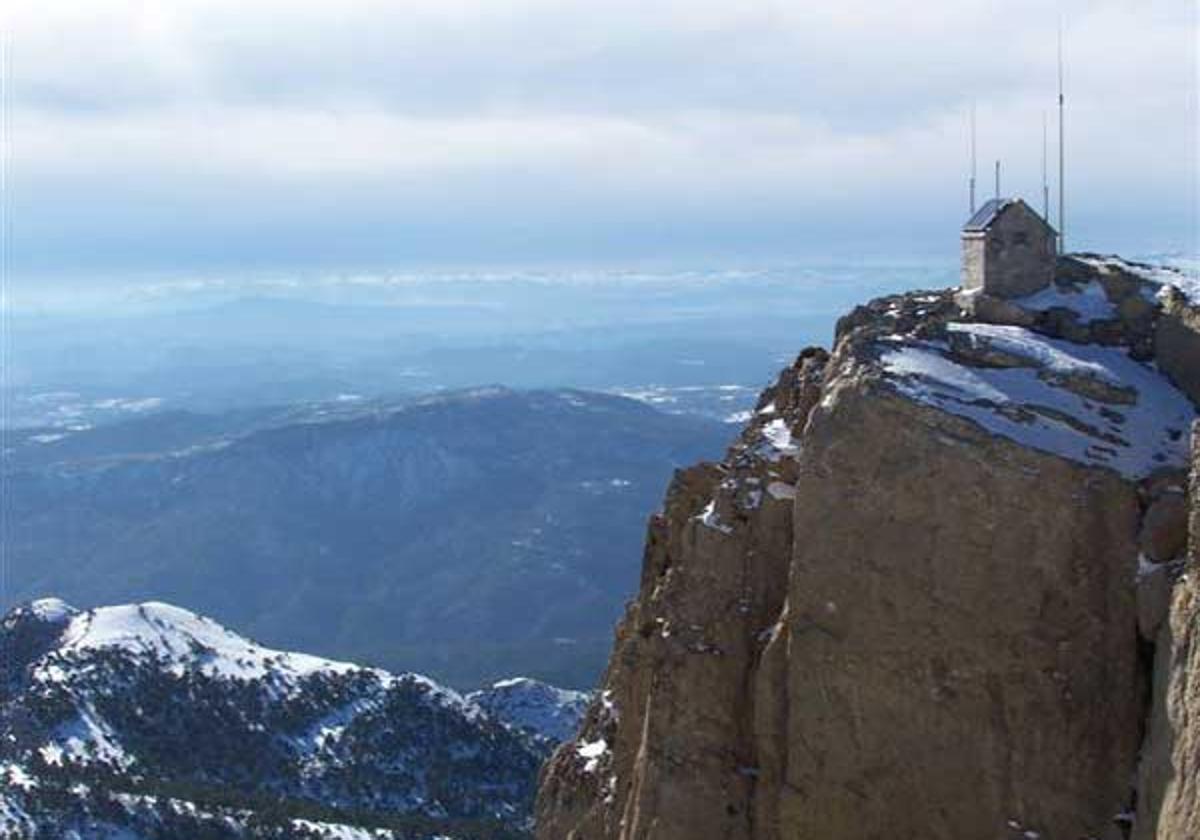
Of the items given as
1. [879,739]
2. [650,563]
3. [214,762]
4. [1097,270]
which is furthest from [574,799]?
[214,762]

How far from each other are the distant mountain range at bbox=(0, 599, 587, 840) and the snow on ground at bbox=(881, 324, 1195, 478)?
349 ft

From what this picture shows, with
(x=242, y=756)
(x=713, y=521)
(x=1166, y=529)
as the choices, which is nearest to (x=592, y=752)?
(x=713, y=521)

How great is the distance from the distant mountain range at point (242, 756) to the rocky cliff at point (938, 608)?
102 meters

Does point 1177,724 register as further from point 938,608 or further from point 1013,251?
point 1013,251

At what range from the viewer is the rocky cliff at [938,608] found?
3659 cm

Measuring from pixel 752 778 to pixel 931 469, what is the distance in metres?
9.36

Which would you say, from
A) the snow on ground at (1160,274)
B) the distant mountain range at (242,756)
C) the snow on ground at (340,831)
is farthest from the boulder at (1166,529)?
the snow on ground at (340,831)

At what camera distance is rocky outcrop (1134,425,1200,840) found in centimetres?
3212

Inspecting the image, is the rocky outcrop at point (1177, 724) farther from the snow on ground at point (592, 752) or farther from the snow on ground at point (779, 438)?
the snow on ground at point (592, 752)

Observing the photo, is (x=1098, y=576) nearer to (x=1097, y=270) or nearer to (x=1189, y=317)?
(x=1189, y=317)

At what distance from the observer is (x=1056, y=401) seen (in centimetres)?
4016

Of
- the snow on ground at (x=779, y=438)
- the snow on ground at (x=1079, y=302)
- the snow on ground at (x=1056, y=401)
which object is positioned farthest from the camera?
the snow on ground at (x=1079, y=302)

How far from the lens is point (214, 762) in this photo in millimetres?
172375

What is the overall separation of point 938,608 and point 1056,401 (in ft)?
21.0
